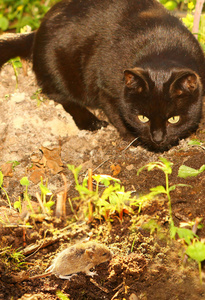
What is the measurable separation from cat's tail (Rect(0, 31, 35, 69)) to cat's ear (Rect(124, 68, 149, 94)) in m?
1.45

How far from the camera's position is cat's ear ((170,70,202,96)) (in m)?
2.60

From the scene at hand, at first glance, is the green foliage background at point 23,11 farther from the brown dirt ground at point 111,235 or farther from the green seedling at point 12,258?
the green seedling at point 12,258

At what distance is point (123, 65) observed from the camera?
320cm

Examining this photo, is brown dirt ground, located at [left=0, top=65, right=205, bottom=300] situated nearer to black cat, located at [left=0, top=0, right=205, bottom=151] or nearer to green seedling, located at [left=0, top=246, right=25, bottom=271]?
green seedling, located at [left=0, top=246, right=25, bottom=271]

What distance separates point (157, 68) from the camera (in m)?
2.83

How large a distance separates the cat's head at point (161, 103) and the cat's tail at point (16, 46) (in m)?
1.33

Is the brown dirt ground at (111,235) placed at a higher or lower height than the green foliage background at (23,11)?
lower

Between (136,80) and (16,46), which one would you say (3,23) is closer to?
(16,46)

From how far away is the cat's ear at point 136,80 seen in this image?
2.70m

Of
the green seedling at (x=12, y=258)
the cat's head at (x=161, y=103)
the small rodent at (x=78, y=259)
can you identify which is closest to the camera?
the small rodent at (x=78, y=259)

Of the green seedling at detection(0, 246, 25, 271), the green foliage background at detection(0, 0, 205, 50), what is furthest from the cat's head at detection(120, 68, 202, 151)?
the green foliage background at detection(0, 0, 205, 50)

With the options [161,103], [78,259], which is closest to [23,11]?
[161,103]

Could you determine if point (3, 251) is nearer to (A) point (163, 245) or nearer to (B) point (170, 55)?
(A) point (163, 245)

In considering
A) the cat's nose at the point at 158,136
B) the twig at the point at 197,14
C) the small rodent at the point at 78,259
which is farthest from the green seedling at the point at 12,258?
the twig at the point at 197,14
